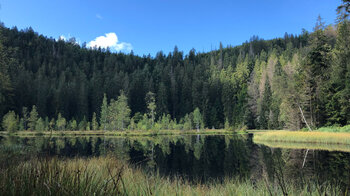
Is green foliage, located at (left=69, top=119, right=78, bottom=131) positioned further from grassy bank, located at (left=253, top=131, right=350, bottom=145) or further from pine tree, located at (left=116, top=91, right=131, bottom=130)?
grassy bank, located at (left=253, top=131, right=350, bottom=145)

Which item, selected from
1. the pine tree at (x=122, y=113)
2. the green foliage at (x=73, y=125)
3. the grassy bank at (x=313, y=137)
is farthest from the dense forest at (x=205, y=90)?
the grassy bank at (x=313, y=137)

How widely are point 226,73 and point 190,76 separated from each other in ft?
48.6

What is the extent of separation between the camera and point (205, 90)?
82.9 m

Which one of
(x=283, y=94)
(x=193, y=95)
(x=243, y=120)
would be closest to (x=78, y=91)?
(x=193, y=95)

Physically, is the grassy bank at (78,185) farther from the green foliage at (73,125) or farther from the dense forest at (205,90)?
the green foliage at (73,125)

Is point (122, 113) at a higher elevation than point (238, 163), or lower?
higher

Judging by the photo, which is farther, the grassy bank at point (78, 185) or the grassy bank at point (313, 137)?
the grassy bank at point (313, 137)

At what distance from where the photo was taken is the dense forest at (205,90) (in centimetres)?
3231

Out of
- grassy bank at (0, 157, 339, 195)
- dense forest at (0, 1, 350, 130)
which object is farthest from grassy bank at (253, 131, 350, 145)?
grassy bank at (0, 157, 339, 195)

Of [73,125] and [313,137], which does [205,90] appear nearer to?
[73,125]

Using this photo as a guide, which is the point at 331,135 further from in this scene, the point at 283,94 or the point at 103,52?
the point at 103,52

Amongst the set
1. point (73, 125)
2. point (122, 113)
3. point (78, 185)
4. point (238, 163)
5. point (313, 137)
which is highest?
point (122, 113)

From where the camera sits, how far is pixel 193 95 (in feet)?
274

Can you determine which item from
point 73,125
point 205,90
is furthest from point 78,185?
point 205,90
